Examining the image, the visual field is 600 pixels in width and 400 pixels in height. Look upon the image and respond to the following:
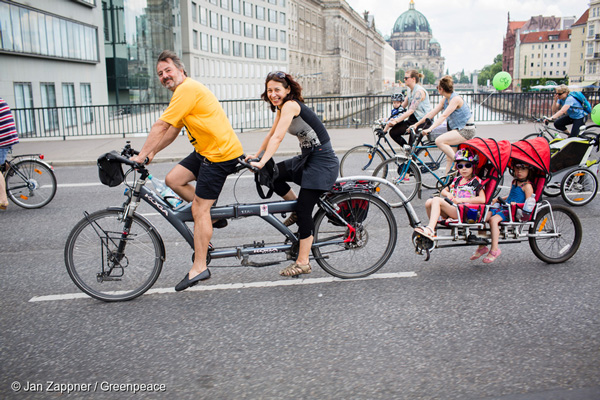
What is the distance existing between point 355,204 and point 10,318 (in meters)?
3.02

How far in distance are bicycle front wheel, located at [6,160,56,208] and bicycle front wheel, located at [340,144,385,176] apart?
4.75 meters

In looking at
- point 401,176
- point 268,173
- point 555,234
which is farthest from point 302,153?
point 401,176

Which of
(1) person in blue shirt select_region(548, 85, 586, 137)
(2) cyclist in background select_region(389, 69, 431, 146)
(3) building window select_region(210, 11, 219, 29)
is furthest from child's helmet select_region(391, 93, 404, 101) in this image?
(3) building window select_region(210, 11, 219, 29)

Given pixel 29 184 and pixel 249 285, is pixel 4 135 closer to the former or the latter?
pixel 29 184

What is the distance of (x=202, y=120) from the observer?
175 inches

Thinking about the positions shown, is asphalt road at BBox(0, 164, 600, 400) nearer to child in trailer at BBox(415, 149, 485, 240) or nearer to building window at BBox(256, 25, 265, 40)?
child in trailer at BBox(415, 149, 485, 240)

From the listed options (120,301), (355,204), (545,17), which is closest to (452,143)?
(355,204)

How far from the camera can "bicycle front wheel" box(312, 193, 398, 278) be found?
4.98 m

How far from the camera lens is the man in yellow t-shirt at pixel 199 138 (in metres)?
4.34

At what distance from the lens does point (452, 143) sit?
Result: 819 centimetres

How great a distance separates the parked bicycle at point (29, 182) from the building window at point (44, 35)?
55.3 ft

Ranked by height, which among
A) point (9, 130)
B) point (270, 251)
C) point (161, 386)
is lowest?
point (161, 386)

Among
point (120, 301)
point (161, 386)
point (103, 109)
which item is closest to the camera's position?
point (161, 386)

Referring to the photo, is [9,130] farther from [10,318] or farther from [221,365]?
[221,365]
